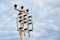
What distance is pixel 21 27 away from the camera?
25484 mm

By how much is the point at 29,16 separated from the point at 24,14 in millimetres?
724

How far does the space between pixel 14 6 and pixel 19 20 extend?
190 cm

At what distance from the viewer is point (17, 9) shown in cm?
2581

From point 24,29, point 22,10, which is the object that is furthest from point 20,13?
point 24,29

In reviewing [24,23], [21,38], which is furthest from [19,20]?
[21,38]

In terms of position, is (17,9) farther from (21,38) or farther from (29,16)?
(21,38)

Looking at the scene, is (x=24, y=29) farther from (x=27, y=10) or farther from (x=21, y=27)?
(x=27, y=10)

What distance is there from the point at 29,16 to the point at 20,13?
4.05 ft

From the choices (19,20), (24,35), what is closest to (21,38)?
(24,35)

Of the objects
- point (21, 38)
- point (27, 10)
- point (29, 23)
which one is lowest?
point (21, 38)

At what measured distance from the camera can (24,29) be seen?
25688 mm

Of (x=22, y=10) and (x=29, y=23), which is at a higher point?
(x=22, y=10)

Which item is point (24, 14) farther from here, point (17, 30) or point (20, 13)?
point (17, 30)

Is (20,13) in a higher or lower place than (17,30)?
higher
